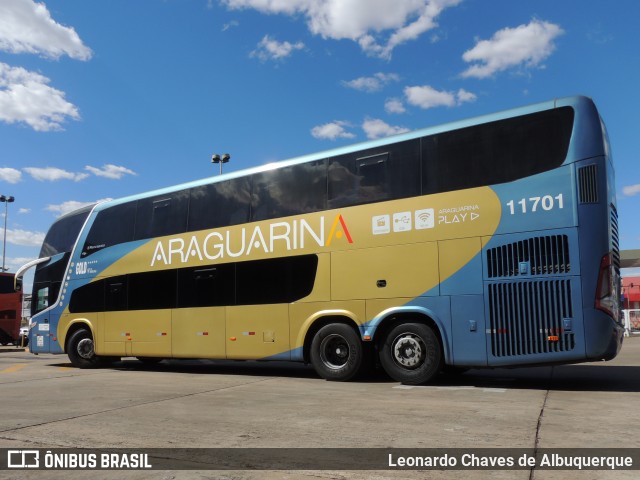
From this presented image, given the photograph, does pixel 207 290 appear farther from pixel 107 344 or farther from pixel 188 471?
pixel 188 471

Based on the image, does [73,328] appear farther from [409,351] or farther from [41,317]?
[409,351]

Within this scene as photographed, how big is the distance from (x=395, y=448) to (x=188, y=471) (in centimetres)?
175

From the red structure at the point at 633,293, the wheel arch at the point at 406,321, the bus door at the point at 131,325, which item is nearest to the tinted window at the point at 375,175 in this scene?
the wheel arch at the point at 406,321

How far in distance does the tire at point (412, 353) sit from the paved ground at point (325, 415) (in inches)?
10.4

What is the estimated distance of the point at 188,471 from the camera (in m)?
4.04

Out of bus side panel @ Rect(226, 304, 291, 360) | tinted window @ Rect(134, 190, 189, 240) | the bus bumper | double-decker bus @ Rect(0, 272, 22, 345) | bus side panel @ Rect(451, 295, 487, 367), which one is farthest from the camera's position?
double-decker bus @ Rect(0, 272, 22, 345)

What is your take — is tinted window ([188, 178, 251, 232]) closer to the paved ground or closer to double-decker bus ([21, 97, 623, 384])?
double-decker bus ([21, 97, 623, 384])

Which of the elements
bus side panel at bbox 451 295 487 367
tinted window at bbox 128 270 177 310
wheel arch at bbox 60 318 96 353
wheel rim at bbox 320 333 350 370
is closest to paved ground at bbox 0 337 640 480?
wheel rim at bbox 320 333 350 370

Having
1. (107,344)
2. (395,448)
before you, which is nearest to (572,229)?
(395,448)

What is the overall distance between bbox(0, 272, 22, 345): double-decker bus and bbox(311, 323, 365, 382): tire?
21.6 metres

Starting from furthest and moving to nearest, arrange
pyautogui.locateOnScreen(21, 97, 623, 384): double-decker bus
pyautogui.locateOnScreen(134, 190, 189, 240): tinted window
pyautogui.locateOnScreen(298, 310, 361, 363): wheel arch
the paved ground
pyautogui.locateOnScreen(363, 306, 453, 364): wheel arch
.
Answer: pyautogui.locateOnScreen(134, 190, 189, 240): tinted window → pyautogui.locateOnScreen(298, 310, 361, 363): wheel arch → pyautogui.locateOnScreen(363, 306, 453, 364): wheel arch → pyautogui.locateOnScreen(21, 97, 623, 384): double-decker bus → the paved ground

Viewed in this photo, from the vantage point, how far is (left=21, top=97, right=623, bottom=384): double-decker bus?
7.62 m

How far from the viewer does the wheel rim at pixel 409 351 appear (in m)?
8.71

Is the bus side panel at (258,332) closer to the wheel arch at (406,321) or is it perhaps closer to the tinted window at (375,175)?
the wheel arch at (406,321)
